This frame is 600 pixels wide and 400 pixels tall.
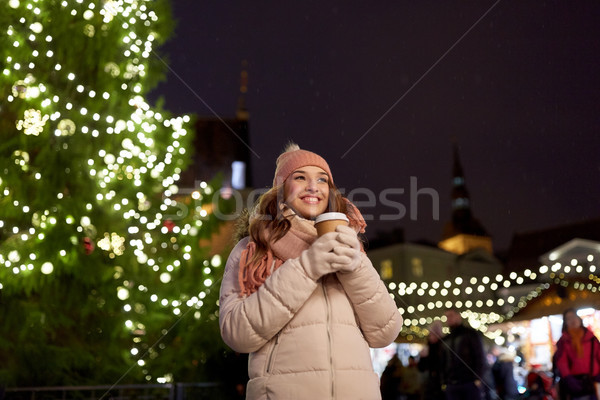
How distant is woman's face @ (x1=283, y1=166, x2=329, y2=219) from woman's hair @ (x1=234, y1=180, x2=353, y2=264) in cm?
4

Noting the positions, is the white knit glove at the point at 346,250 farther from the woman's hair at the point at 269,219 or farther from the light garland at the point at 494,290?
the light garland at the point at 494,290

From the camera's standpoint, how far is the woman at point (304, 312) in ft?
6.79

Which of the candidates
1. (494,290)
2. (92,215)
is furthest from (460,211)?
(92,215)

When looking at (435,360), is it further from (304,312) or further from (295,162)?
(304,312)

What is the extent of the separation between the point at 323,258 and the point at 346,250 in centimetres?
9

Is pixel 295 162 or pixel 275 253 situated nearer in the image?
pixel 275 253

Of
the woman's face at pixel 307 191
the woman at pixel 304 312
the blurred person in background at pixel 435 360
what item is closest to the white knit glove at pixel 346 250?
the woman at pixel 304 312

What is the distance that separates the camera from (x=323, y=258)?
206 cm

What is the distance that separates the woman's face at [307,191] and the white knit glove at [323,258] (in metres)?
0.40

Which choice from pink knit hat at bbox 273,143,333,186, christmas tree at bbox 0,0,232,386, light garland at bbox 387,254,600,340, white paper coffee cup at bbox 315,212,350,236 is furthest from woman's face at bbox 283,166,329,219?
christmas tree at bbox 0,0,232,386

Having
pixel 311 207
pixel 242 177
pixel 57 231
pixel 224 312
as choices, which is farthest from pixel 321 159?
pixel 242 177

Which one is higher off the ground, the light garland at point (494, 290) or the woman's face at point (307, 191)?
the light garland at point (494, 290)

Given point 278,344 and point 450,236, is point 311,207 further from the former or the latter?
point 450,236

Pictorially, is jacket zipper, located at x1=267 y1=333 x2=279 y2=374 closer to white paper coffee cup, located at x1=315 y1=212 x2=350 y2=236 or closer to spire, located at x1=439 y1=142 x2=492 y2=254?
white paper coffee cup, located at x1=315 y1=212 x2=350 y2=236
